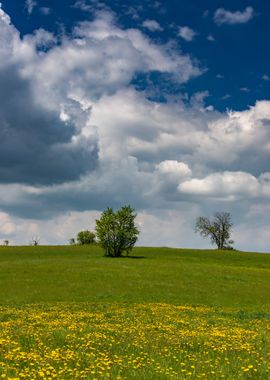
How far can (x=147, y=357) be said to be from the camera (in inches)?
536

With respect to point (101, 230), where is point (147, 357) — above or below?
below

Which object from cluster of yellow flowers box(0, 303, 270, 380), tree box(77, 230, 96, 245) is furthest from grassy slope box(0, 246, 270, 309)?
tree box(77, 230, 96, 245)

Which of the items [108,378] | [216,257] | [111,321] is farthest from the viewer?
[216,257]

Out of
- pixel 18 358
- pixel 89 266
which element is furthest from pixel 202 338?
pixel 89 266

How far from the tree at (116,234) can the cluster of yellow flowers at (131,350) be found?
70.3m

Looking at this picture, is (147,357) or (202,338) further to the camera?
(202,338)

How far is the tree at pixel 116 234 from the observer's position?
93.6 metres

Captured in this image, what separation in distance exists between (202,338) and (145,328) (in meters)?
3.17

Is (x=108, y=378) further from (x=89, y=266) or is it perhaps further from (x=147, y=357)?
(x=89, y=266)

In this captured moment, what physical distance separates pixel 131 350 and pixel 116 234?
79425mm

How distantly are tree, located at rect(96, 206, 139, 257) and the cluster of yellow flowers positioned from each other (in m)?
70.3

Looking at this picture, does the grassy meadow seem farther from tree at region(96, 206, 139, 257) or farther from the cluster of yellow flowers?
tree at region(96, 206, 139, 257)

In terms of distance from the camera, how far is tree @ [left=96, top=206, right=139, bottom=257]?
93625 mm

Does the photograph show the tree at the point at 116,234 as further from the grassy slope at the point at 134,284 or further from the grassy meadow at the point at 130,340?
the grassy meadow at the point at 130,340
